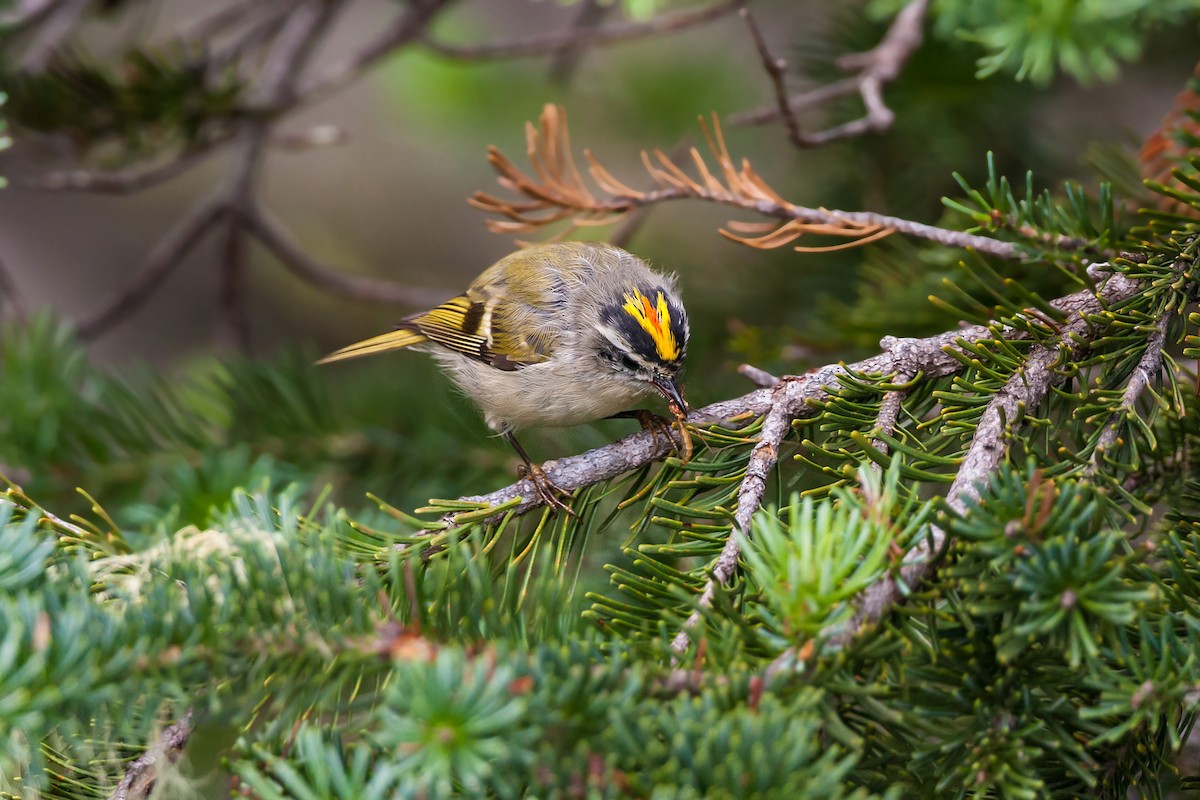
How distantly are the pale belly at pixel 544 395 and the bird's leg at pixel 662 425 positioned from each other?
0.05m

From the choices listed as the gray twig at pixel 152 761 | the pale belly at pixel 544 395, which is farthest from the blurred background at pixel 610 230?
the gray twig at pixel 152 761

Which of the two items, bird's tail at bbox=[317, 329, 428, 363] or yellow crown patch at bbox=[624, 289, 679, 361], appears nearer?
yellow crown patch at bbox=[624, 289, 679, 361]

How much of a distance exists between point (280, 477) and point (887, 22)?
6.37 feet

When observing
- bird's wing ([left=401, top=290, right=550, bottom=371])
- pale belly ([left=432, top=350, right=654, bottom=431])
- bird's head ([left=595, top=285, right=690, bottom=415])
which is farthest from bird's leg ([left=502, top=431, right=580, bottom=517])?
bird's wing ([left=401, top=290, right=550, bottom=371])

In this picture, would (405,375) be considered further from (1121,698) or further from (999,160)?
(1121,698)

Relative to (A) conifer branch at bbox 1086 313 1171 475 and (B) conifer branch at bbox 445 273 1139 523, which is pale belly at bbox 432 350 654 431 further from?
(A) conifer branch at bbox 1086 313 1171 475

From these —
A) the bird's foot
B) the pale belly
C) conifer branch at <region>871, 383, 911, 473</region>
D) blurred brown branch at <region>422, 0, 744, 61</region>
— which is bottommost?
the pale belly

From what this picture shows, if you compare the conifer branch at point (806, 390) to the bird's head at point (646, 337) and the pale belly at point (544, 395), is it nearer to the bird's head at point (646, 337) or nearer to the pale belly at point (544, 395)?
the bird's head at point (646, 337)

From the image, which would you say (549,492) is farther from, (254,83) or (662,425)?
(254,83)

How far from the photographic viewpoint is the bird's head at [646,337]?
1.94 metres

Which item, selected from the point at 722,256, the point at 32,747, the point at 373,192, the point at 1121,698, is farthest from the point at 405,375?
the point at 373,192

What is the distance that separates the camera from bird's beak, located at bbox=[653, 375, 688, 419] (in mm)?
1784

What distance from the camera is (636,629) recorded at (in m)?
1.00

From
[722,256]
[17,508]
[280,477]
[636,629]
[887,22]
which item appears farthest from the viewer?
[722,256]
